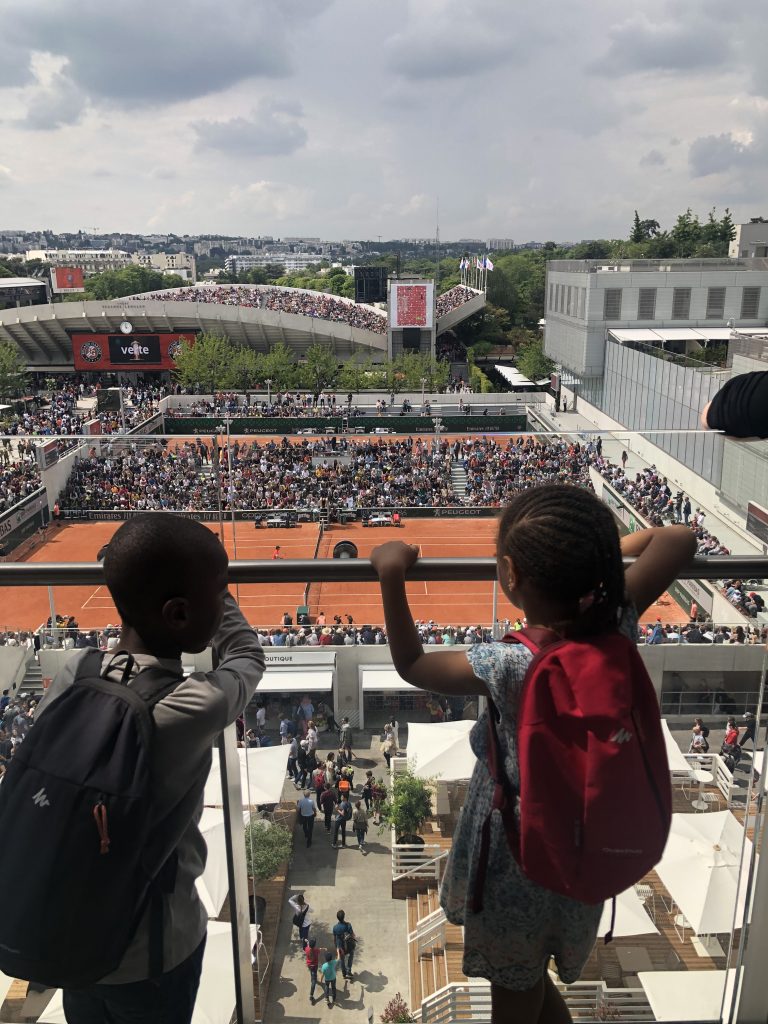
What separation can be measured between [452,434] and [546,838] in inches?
1345

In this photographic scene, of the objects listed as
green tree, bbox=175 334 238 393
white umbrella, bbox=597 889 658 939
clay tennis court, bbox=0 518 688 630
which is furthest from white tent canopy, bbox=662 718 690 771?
green tree, bbox=175 334 238 393

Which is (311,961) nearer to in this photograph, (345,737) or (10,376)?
(345,737)

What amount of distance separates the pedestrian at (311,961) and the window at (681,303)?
3888 cm

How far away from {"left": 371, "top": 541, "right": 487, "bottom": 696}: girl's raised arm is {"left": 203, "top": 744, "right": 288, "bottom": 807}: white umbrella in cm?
57

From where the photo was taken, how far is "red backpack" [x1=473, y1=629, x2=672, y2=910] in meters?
1.18

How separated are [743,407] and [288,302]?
201ft

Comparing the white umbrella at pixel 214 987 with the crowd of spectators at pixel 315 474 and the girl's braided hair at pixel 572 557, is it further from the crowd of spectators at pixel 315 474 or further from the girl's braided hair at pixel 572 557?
the crowd of spectators at pixel 315 474

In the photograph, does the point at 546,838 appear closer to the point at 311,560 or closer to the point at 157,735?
the point at 157,735

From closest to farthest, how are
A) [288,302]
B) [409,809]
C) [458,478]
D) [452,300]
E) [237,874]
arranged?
[237,874]
[409,809]
[458,478]
[452,300]
[288,302]

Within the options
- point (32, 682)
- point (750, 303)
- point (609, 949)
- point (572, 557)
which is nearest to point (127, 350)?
point (750, 303)

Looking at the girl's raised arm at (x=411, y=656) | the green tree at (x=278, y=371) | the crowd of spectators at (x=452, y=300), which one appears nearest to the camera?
the girl's raised arm at (x=411, y=656)

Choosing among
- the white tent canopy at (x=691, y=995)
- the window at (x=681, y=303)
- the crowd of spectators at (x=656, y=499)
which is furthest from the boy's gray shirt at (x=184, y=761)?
the window at (x=681, y=303)

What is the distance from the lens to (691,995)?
2217 mm

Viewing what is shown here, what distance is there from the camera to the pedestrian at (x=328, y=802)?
109 inches
